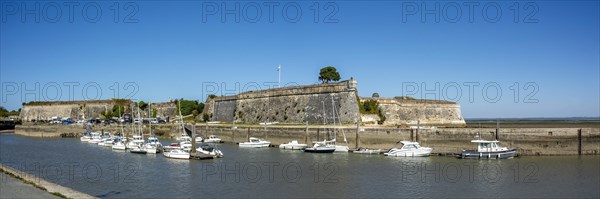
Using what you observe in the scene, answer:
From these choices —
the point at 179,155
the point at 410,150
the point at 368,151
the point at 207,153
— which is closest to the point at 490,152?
the point at 410,150

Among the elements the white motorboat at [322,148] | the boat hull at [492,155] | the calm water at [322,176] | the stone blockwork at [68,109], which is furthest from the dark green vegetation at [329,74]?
the stone blockwork at [68,109]

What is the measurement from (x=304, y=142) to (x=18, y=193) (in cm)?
2295

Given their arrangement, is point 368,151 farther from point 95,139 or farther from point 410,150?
point 95,139

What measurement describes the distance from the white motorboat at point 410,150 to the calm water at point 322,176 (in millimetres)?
840

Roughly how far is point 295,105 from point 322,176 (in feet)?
73.5

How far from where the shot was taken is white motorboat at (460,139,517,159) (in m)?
25.4

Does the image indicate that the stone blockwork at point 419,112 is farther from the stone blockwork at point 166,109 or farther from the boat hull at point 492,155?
the stone blockwork at point 166,109

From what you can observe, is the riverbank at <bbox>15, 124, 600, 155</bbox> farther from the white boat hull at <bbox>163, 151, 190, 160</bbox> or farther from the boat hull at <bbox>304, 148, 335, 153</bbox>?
the boat hull at <bbox>304, 148, 335, 153</bbox>

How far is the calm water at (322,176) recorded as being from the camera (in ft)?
55.1

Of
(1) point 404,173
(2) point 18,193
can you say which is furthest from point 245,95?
(2) point 18,193

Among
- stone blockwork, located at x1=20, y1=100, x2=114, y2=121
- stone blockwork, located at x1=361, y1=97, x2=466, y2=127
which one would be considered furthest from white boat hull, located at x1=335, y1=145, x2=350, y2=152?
stone blockwork, located at x1=20, y1=100, x2=114, y2=121

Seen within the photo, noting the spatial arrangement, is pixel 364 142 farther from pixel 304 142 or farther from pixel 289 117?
pixel 289 117

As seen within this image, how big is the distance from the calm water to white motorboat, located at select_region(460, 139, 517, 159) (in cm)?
70

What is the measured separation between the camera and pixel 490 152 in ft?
83.4
